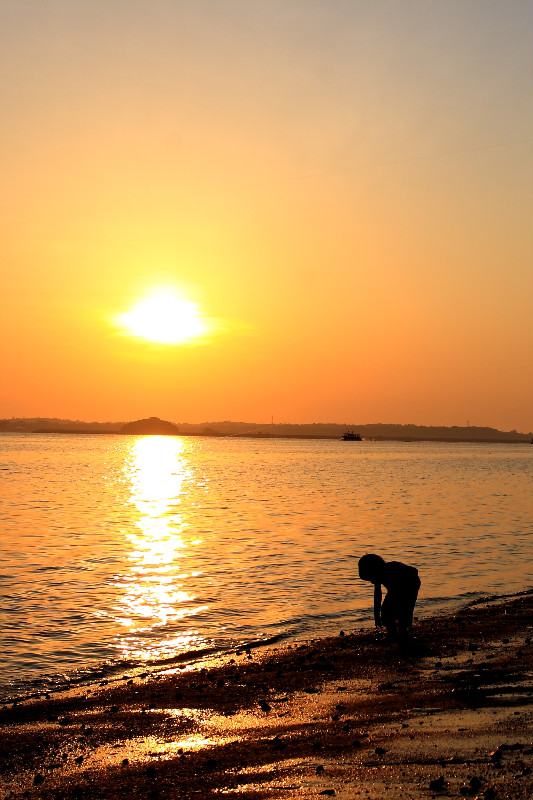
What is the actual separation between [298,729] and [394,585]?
179 inches

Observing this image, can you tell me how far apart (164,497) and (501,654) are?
48.1 m

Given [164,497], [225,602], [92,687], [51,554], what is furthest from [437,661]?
[164,497]

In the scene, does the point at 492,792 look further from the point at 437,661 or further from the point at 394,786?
the point at 437,661

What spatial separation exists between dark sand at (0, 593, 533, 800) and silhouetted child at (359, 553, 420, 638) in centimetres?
57

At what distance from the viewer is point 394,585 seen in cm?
1378

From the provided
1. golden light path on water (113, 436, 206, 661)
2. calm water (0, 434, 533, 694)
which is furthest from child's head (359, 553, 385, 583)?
golden light path on water (113, 436, 206, 661)

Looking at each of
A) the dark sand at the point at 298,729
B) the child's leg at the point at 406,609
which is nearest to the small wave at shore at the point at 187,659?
the dark sand at the point at 298,729

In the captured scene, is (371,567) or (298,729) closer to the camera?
(298,729)

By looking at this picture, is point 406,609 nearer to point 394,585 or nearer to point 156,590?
point 394,585

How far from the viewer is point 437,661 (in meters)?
13.2

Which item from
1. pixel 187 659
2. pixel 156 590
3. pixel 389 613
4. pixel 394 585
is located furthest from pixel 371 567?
pixel 156 590

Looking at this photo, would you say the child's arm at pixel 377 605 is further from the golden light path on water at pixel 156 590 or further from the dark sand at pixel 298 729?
the golden light path on water at pixel 156 590

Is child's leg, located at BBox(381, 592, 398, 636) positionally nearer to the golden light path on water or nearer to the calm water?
the calm water

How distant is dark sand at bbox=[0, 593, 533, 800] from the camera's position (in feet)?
25.4
